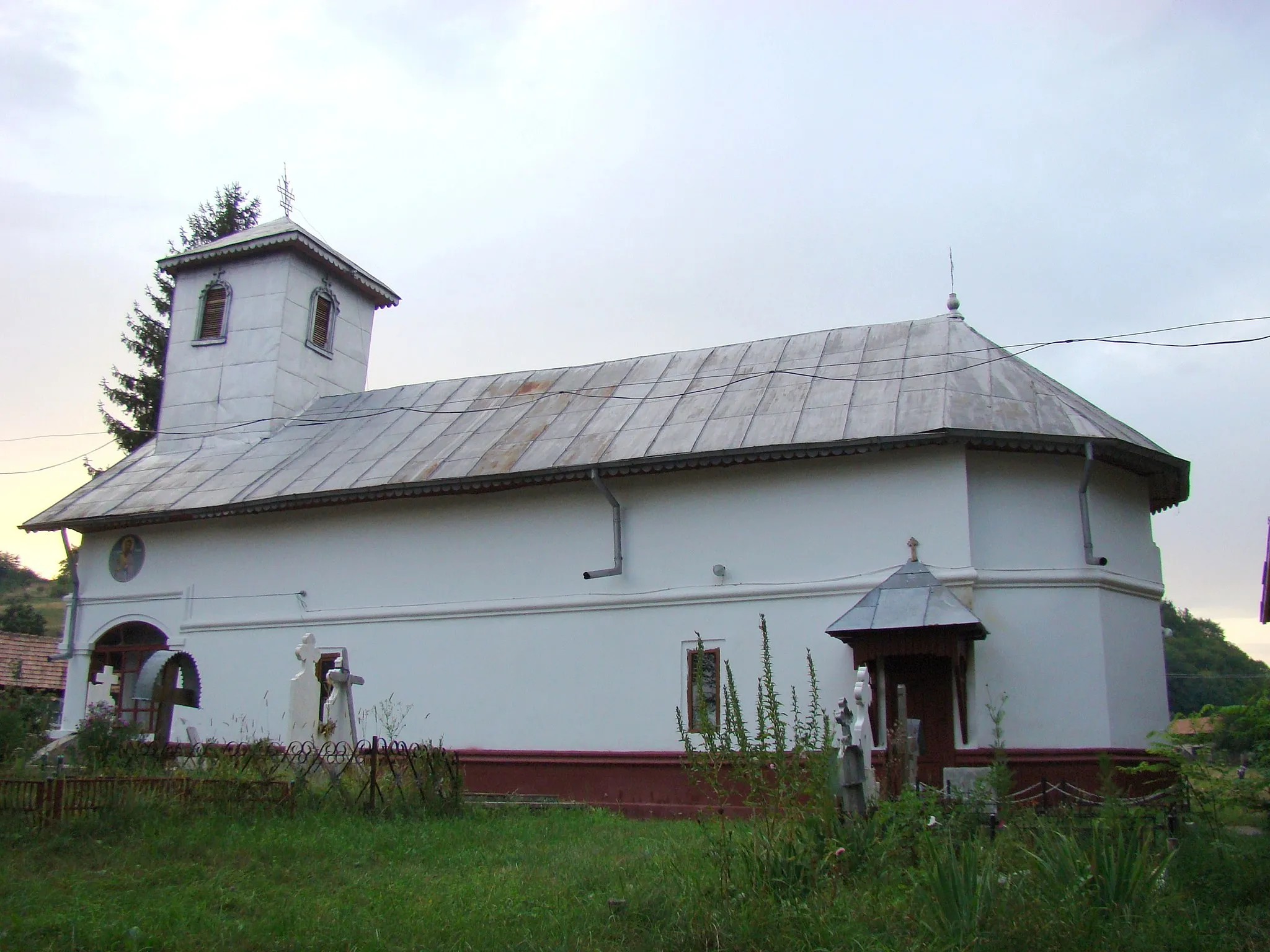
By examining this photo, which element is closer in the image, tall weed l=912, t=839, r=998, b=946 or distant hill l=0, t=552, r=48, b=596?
tall weed l=912, t=839, r=998, b=946

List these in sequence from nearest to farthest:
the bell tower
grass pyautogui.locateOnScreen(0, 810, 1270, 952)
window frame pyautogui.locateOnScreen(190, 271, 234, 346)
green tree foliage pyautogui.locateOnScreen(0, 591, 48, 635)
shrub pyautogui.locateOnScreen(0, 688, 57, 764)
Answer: grass pyautogui.locateOnScreen(0, 810, 1270, 952)
shrub pyautogui.locateOnScreen(0, 688, 57, 764)
the bell tower
window frame pyautogui.locateOnScreen(190, 271, 234, 346)
green tree foliage pyautogui.locateOnScreen(0, 591, 48, 635)

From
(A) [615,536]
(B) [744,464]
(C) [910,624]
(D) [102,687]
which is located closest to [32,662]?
(D) [102,687]

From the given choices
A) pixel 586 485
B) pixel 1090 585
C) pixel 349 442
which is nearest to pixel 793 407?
pixel 586 485

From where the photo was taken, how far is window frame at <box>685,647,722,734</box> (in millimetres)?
15055

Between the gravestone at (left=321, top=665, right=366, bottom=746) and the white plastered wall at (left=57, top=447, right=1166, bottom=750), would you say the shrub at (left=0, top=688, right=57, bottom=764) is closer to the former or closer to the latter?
the white plastered wall at (left=57, top=447, right=1166, bottom=750)

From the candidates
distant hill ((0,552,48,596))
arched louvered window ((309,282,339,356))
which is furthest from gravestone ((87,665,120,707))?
distant hill ((0,552,48,596))

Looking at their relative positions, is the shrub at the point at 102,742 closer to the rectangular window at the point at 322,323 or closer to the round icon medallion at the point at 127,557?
the round icon medallion at the point at 127,557

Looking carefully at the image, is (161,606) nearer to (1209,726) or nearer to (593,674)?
(593,674)

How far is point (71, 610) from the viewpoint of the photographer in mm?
20672

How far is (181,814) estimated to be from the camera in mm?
9969

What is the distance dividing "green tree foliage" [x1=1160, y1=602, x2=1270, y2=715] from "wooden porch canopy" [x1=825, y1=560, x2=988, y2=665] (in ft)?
117

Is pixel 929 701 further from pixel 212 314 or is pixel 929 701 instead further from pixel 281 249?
pixel 212 314

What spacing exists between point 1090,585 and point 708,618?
4.96m

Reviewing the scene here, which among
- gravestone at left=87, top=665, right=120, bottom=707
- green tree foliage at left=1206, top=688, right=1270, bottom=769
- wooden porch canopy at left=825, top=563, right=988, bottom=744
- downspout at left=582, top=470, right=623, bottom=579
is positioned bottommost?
green tree foliage at left=1206, top=688, right=1270, bottom=769
